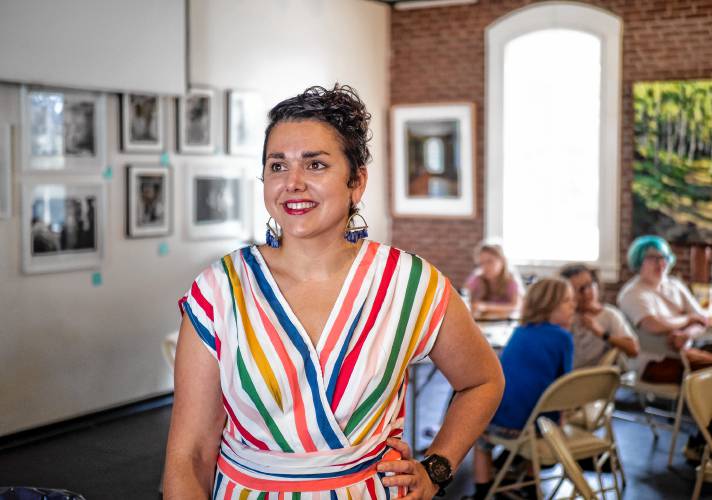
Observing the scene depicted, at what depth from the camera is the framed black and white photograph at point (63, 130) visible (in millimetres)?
6230

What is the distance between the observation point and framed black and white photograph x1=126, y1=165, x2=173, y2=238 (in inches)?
276

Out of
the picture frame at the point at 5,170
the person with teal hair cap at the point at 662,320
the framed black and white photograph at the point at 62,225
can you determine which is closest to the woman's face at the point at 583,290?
the person with teal hair cap at the point at 662,320

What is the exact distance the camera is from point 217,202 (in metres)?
7.87

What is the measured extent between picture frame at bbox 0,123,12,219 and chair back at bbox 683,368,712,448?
432cm

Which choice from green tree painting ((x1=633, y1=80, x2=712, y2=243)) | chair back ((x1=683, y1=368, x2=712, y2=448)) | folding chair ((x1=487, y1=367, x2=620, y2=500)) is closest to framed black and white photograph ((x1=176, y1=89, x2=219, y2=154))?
green tree painting ((x1=633, y1=80, x2=712, y2=243))

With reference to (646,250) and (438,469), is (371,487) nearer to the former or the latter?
(438,469)

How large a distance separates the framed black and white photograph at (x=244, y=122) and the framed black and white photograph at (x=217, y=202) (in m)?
0.20

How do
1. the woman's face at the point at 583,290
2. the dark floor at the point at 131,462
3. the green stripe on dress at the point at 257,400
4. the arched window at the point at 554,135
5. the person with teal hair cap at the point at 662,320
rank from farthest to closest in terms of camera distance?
the arched window at the point at 554,135 < the person with teal hair cap at the point at 662,320 < the woman's face at the point at 583,290 < the dark floor at the point at 131,462 < the green stripe on dress at the point at 257,400

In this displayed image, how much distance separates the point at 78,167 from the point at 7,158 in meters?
0.60

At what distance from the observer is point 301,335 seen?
1673 mm

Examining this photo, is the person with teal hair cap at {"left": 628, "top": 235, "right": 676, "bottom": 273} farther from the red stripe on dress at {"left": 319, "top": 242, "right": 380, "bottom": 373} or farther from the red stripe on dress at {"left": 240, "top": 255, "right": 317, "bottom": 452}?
the red stripe on dress at {"left": 240, "top": 255, "right": 317, "bottom": 452}

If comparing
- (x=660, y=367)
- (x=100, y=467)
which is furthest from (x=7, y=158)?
(x=660, y=367)

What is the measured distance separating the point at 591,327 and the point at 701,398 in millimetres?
1300

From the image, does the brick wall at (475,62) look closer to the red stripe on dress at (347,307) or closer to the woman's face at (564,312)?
the woman's face at (564,312)
